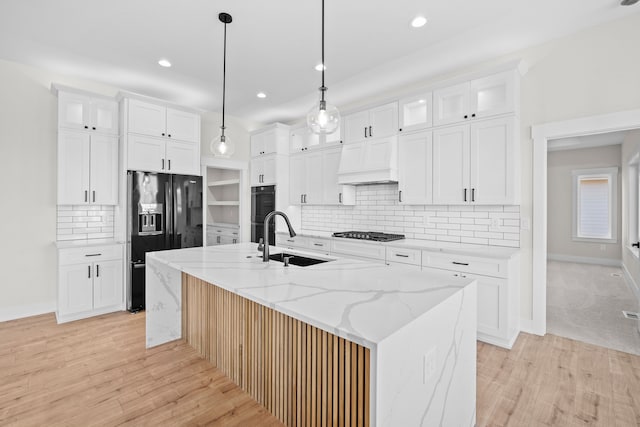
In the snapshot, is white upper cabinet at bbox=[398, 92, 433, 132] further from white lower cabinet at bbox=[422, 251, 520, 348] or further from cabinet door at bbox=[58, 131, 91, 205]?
cabinet door at bbox=[58, 131, 91, 205]

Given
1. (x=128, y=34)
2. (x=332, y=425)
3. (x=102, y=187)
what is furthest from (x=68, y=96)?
(x=332, y=425)

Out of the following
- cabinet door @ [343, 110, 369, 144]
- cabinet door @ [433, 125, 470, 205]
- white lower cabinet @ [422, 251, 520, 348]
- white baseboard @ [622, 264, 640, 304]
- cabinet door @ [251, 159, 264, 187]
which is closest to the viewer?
white lower cabinet @ [422, 251, 520, 348]

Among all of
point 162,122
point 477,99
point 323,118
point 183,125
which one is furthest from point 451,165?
point 162,122

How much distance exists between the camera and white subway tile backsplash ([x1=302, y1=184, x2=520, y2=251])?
331 centimetres

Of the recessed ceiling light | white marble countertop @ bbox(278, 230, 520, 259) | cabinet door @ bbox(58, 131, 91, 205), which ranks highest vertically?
the recessed ceiling light

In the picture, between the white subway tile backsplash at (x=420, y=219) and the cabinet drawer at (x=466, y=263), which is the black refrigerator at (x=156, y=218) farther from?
the cabinet drawer at (x=466, y=263)

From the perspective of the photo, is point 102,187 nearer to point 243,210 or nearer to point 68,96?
point 68,96

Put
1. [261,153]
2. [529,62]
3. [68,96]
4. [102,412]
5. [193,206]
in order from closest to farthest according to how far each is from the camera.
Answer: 1. [102,412]
2. [529,62]
3. [68,96]
4. [193,206]
5. [261,153]

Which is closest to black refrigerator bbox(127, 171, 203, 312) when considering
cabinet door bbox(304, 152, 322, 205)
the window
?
cabinet door bbox(304, 152, 322, 205)

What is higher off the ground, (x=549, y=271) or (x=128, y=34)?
(x=128, y=34)

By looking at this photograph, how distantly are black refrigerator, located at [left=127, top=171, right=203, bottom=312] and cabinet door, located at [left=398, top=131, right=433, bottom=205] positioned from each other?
9.18 feet

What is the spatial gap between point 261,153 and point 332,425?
4614 mm

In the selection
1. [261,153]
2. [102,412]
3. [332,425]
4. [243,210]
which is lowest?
[102,412]

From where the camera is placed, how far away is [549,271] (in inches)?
248
